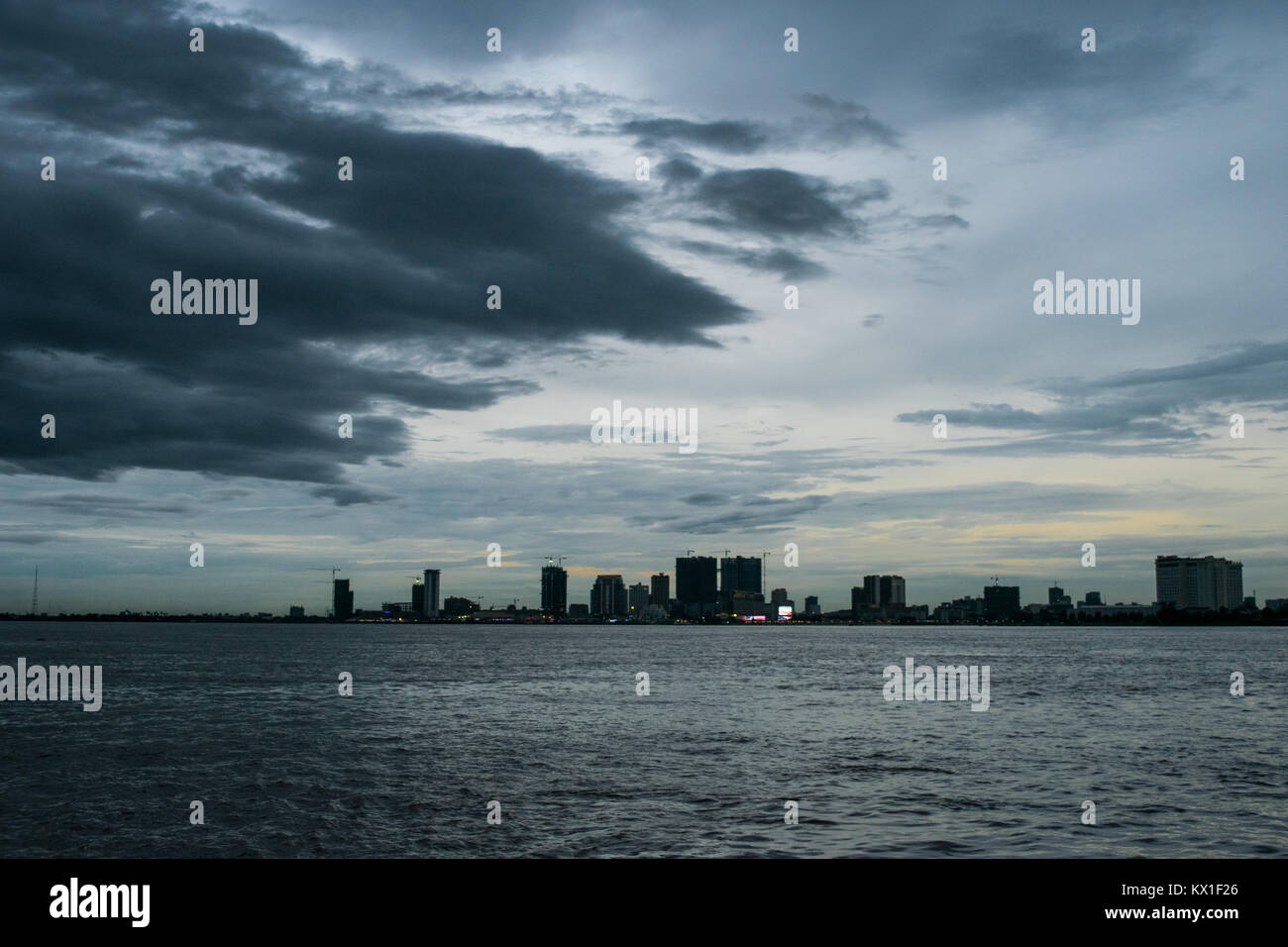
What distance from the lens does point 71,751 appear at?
5112 centimetres

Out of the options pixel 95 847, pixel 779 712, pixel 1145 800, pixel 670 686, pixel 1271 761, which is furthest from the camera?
pixel 670 686

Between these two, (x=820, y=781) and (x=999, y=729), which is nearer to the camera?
(x=820, y=781)

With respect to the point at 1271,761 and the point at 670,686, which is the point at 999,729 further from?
the point at 670,686

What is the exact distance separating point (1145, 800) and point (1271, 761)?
15866 mm

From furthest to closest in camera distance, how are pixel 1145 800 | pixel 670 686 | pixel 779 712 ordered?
1. pixel 670 686
2. pixel 779 712
3. pixel 1145 800

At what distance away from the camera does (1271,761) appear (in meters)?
45.7

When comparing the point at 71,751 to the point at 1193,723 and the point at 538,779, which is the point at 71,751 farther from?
the point at 1193,723
